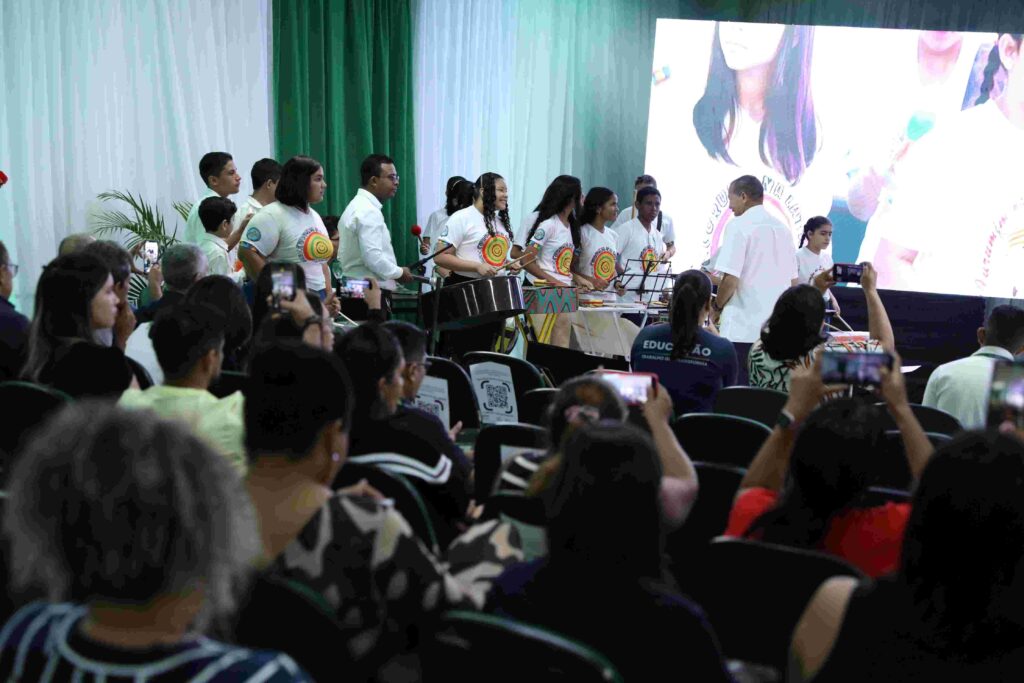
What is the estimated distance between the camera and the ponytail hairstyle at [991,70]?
7.93m

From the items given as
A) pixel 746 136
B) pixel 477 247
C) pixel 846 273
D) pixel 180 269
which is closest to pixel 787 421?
pixel 180 269

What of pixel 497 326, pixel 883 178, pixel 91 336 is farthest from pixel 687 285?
pixel 883 178

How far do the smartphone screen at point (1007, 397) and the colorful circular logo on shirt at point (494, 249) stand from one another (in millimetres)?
3944

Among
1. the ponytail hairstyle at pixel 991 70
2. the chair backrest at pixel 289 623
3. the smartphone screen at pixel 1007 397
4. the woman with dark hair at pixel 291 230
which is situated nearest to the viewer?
the chair backrest at pixel 289 623

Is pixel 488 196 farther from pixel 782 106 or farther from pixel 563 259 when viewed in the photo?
pixel 782 106

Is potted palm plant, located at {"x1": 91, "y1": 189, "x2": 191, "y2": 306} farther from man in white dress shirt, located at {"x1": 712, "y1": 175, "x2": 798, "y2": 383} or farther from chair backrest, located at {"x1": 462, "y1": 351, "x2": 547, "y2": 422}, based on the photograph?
man in white dress shirt, located at {"x1": 712, "y1": 175, "x2": 798, "y2": 383}

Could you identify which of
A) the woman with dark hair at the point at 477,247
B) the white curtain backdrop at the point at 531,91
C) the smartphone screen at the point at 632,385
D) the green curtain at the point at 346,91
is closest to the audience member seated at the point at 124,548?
the smartphone screen at the point at 632,385

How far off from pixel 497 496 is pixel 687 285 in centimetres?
157

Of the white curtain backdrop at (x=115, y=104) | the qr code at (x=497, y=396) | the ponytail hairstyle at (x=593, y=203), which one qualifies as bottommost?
the qr code at (x=497, y=396)

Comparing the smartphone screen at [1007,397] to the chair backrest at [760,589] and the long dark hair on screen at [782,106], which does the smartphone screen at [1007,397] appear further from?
the long dark hair on screen at [782,106]

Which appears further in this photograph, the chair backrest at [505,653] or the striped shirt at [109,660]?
the chair backrest at [505,653]

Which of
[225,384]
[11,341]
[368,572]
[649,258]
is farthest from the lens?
[649,258]

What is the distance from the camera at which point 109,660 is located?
3.19 feet

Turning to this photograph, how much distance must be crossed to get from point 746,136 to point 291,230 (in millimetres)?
4838
